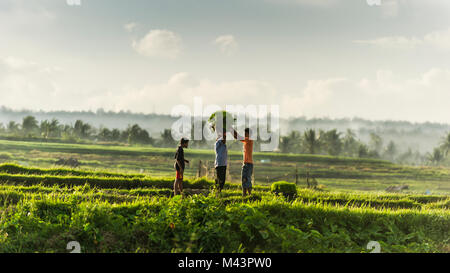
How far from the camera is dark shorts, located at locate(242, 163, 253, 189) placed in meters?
10.3

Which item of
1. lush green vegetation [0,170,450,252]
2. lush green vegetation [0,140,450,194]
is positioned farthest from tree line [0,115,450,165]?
lush green vegetation [0,170,450,252]

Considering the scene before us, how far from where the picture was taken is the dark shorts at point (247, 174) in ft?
33.7

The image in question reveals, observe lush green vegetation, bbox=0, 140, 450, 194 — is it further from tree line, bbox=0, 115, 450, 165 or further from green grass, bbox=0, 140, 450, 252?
green grass, bbox=0, 140, 450, 252

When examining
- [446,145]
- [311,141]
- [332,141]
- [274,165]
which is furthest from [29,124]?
[446,145]

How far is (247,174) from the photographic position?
10.4 metres

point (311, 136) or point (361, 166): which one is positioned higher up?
point (311, 136)

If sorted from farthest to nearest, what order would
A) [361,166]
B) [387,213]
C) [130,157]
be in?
[361,166]
[130,157]
[387,213]

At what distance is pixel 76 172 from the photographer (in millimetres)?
16734

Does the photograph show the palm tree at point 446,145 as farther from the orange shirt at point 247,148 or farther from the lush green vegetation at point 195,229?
the lush green vegetation at point 195,229
